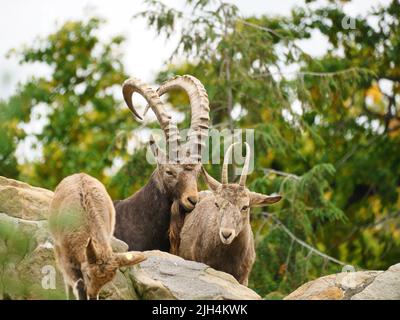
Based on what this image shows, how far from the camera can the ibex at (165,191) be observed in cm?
1163

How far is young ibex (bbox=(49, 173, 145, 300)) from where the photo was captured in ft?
23.5

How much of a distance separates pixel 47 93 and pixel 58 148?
1.81m

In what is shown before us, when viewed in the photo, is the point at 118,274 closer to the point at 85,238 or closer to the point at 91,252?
the point at 85,238

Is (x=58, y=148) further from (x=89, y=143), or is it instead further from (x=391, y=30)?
(x=391, y=30)

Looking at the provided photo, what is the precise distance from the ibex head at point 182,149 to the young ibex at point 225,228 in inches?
10.0

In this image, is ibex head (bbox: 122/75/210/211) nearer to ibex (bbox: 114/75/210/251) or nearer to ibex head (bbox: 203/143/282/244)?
ibex (bbox: 114/75/210/251)

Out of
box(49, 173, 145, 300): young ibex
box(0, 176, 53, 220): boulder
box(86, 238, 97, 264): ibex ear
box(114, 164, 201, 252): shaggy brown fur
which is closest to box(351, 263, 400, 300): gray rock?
box(49, 173, 145, 300): young ibex

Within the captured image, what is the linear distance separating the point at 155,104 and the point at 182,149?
0.95 metres

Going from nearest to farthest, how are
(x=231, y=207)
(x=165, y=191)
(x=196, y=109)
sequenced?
(x=231, y=207)
(x=165, y=191)
(x=196, y=109)

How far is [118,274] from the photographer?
8344 mm

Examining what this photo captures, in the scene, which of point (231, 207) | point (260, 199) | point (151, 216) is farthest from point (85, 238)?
point (151, 216)

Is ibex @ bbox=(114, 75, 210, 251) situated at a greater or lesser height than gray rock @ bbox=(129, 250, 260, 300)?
greater

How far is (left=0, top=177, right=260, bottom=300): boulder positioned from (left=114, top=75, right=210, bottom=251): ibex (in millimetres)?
2094

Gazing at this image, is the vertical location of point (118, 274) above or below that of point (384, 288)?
above
